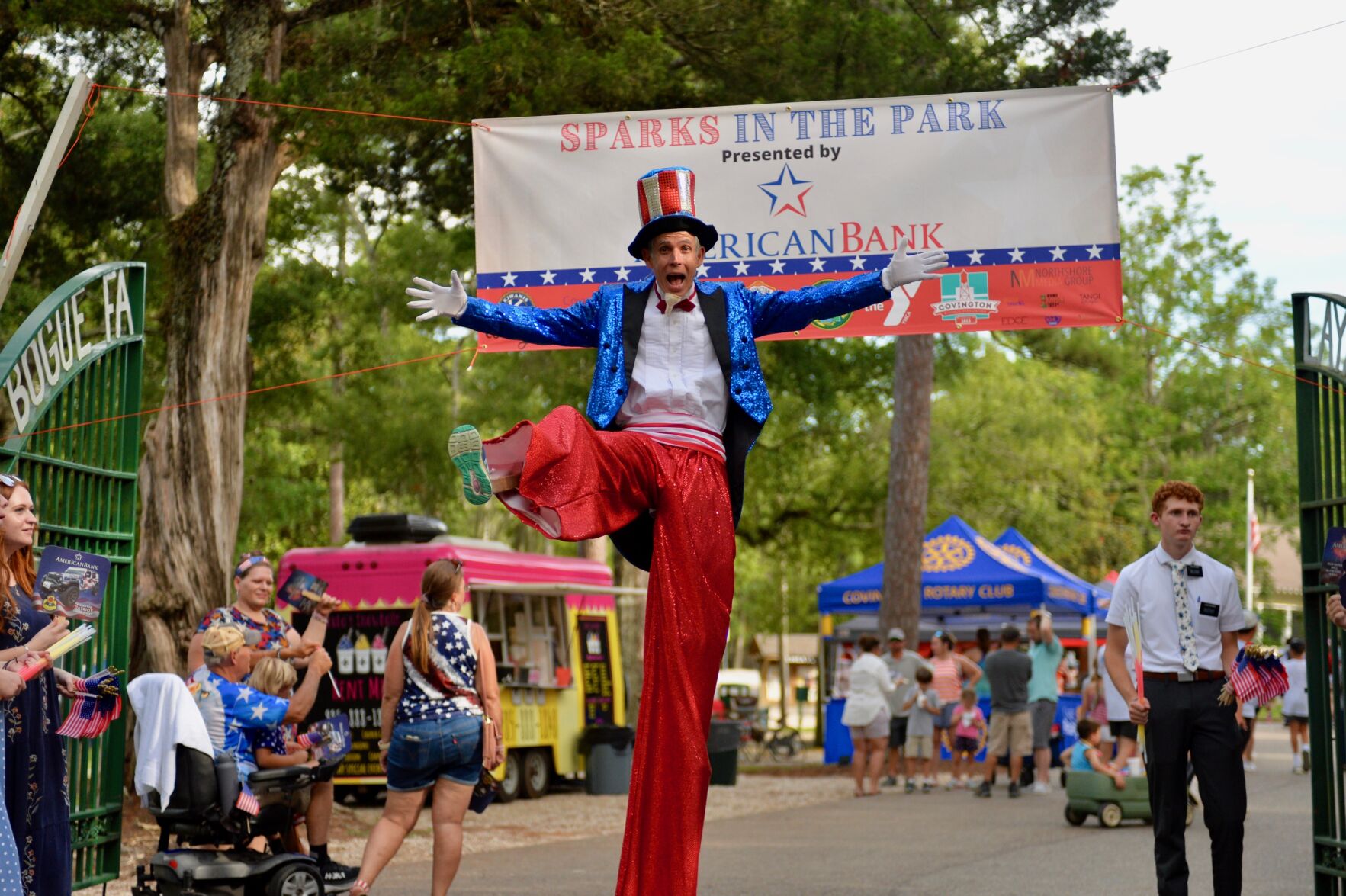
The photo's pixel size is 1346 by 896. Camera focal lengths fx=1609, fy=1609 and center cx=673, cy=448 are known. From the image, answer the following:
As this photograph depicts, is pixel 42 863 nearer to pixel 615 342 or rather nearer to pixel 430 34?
pixel 615 342

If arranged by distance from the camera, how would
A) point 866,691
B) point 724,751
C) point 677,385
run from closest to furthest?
point 677,385 < point 866,691 < point 724,751

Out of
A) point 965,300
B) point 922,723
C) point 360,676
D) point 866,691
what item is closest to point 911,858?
point 965,300

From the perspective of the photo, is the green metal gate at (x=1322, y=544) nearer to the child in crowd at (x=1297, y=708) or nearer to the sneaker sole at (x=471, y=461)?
the sneaker sole at (x=471, y=461)

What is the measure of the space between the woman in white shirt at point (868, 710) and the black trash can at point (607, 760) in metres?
2.58

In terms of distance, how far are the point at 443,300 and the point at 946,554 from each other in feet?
61.1

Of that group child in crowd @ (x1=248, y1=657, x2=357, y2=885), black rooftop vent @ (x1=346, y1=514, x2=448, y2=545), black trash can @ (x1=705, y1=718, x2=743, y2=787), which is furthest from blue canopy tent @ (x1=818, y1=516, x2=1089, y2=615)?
child in crowd @ (x1=248, y1=657, x2=357, y2=885)

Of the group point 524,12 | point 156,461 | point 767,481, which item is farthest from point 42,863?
point 767,481

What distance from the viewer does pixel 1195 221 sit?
155 feet

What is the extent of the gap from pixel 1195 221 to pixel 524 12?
38.5 m

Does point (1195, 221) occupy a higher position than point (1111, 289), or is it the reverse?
point (1195, 221)

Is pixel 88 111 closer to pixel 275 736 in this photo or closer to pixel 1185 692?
pixel 275 736

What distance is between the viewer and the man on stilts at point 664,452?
4.34 metres

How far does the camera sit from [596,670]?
61.8 feet

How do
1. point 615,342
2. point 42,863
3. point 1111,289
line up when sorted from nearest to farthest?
1. point 615,342
2. point 42,863
3. point 1111,289
